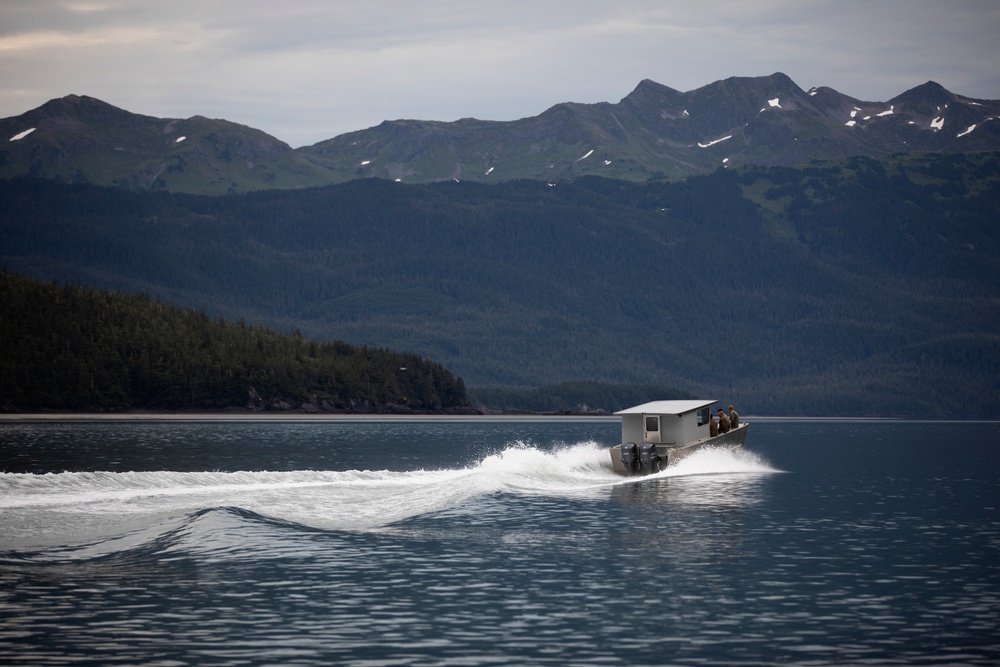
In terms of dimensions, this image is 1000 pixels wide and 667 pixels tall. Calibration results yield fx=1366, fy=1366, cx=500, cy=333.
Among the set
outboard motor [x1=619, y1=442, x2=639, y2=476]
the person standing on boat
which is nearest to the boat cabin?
outboard motor [x1=619, y1=442, x2=639, y2=476]

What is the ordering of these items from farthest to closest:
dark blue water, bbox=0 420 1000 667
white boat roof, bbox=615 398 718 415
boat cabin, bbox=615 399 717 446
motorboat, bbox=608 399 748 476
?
boat cabin, bbox=615 399 717 446, white boat roof, bbox=615 398 718 415, motorboat, bbox=608 399 748 476, dark blue water, bbox=0 420 1000 667

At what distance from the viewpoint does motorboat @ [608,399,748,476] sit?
93.3 m

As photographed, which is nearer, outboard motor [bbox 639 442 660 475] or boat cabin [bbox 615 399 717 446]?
outboard motor [bbox 639 442 660 475]

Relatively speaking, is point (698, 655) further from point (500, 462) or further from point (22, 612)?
point (500, 462)

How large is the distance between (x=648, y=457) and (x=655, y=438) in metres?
3.46

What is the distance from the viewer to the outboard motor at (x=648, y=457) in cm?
9312

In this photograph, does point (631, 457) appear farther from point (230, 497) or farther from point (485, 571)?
point (485, 571)

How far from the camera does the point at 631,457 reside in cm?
9294

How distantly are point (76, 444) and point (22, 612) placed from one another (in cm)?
10942

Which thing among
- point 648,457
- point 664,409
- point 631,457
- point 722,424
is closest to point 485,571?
point 631,457

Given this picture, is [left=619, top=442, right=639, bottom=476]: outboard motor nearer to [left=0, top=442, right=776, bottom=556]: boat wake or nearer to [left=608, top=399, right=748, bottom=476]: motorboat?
[left=608, top=399, right=748, bottom=476]: motorboat

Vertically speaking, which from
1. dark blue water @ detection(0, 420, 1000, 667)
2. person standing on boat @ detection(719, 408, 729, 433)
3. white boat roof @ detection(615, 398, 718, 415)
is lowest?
dark blue water @ detection(0, 420, 1000, 667)

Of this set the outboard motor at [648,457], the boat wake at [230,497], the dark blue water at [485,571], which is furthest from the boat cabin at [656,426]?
the boat wake at [230,497]

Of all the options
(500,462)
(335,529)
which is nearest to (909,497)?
(500,462)
